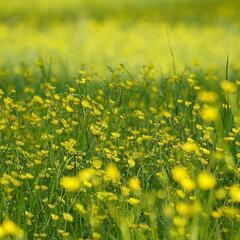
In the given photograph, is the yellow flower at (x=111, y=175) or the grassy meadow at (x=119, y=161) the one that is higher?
the yellow flower at (x=111, y=175)

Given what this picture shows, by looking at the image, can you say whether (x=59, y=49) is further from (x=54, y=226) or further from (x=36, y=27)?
(x=54, y=226)

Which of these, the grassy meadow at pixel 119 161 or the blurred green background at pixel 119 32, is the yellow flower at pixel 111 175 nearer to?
the grassy meadow at pixel 119 161

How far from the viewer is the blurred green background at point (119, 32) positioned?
678 cm

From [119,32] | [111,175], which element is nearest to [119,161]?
[111,175]

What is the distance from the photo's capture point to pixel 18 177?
2855 mm

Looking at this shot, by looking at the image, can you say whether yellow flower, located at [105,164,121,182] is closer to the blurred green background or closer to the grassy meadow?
the grassy meadow

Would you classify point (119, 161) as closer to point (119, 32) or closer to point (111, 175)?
point (111, 175)

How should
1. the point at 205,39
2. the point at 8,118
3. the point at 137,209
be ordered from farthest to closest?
1. the point at 205,39
2. the point at 8,118
3. the point at 137,209

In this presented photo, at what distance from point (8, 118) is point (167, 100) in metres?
1.48

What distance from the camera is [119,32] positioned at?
29.3 feet

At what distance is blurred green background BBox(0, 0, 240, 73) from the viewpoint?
22.2 ft

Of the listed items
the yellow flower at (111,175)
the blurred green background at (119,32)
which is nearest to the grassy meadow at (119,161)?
the yellow flower at (111,175)

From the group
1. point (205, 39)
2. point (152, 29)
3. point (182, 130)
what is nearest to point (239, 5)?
point (152, 29)

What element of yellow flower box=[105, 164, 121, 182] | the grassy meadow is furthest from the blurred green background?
yellow flower box=[105, 164, 121, 182]
